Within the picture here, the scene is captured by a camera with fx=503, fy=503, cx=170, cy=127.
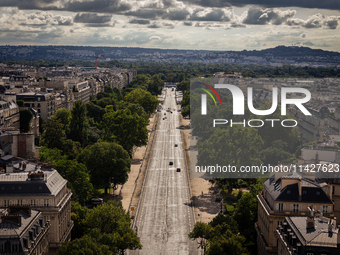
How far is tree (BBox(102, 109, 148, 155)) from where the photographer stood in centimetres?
9875

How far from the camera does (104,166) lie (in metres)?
71.9

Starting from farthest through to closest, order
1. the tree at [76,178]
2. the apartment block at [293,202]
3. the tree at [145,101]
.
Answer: the tree at [145,101], the tree at [76,178], the apartment block at [293,202]

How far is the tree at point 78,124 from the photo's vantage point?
9738 centimetres

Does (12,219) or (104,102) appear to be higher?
(12,219)

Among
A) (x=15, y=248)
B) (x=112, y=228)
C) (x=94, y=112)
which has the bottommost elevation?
(x=112, y=228)

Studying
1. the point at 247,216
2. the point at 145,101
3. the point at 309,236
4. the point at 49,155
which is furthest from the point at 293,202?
the point at 145,101

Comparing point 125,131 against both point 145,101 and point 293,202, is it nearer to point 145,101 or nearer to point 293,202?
point 293,202

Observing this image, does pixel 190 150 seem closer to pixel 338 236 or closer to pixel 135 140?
pixel 135 140

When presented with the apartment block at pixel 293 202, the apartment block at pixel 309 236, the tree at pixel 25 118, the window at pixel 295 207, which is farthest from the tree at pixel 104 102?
the apartment block at pixel 309 236

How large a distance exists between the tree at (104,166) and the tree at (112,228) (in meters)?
19.8

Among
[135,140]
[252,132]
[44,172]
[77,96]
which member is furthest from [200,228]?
[77,96]

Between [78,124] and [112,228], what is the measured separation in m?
52.9

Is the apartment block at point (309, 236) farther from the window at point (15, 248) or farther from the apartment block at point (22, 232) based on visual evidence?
the window at point (15, 248)

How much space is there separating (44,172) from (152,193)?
28.0 metres
